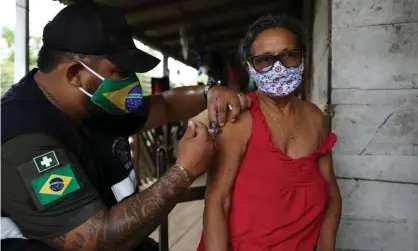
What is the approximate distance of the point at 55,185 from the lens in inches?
44.9

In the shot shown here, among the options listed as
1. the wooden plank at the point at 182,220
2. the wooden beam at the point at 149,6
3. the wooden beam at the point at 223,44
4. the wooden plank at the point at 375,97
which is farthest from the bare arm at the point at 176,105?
the wooden beam at the point at 223,44

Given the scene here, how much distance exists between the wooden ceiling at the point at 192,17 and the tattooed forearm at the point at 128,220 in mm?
4005

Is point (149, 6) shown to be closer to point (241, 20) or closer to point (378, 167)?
point (241, 20)

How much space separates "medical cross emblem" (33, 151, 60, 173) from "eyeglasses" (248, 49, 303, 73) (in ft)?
Result: 2.86

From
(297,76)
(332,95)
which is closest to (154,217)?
(297,76)

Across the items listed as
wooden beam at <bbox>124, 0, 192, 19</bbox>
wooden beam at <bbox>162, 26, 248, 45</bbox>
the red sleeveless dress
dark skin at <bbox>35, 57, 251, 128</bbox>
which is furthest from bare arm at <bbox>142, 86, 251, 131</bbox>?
wooden beam at <bbox>162, 26, 248, 45</bbox>

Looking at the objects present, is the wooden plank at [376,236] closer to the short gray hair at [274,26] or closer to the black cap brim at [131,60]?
the short gray hair at [274,26]

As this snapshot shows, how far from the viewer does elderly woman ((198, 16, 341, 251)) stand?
1472 millimetres

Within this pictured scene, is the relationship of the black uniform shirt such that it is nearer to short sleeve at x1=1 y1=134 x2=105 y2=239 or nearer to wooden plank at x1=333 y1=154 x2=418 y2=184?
short sleeve at x1=1 y1=134 x2=105 y2=239

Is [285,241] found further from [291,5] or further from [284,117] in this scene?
Result: [291,5]

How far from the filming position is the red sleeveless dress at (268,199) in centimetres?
147

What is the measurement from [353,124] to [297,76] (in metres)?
0.67

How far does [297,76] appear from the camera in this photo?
5.22 ft

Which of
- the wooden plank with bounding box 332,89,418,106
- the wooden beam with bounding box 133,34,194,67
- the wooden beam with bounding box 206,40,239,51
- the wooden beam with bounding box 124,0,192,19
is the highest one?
the wooden beam with bounding box 206,40,239,51
